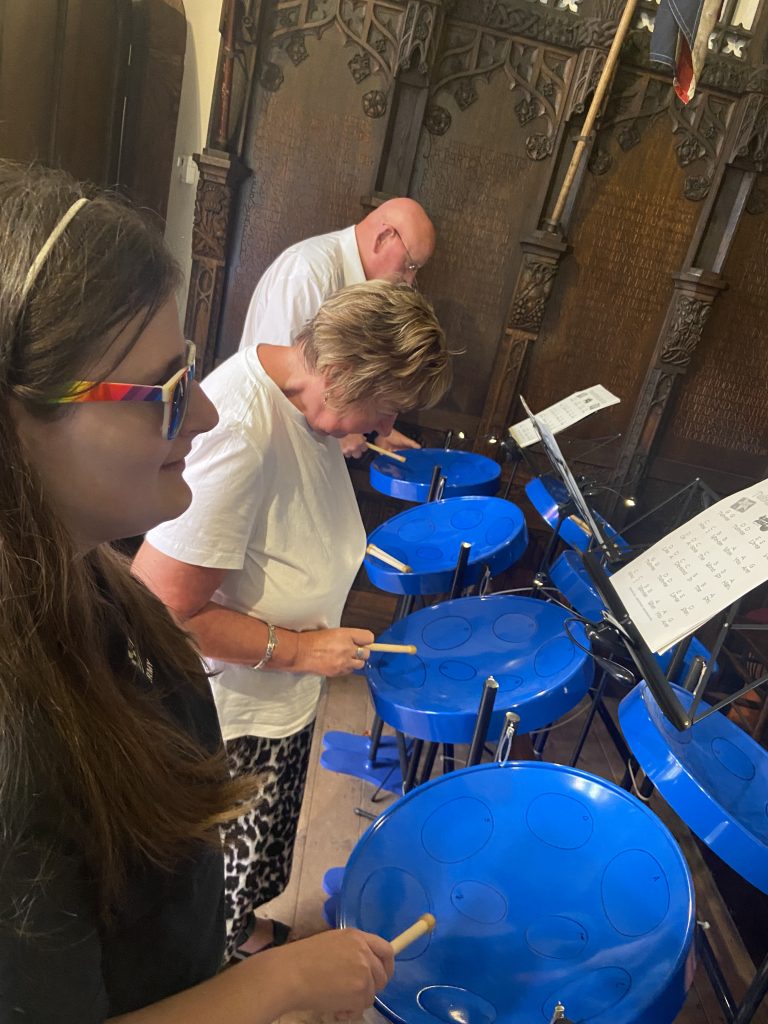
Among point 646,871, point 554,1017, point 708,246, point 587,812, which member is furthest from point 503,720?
point 708,246

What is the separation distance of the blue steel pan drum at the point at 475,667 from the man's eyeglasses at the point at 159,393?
79 cm

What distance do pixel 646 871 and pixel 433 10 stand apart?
2820mm

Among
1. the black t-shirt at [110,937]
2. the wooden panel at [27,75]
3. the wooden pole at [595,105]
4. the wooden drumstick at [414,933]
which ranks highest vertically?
the wooden pole at [595,105]

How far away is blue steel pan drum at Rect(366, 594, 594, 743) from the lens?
1.25 metres

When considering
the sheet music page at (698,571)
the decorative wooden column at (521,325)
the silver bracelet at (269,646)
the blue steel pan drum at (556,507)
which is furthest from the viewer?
the decorative wooden column at (521,325)

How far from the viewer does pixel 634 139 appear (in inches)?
110

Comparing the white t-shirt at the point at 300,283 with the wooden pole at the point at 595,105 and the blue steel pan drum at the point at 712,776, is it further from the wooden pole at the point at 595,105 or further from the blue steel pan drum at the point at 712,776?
the blue steel pan drum at the point at 712,776

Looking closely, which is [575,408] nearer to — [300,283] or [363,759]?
[300,283]

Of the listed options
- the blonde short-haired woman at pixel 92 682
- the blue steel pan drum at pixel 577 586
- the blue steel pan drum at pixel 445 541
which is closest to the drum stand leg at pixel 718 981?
the blue steel pan drum at pixel 577 586

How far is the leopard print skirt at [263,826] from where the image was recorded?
137 cm

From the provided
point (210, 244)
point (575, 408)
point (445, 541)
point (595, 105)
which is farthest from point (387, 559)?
point (595, 105)

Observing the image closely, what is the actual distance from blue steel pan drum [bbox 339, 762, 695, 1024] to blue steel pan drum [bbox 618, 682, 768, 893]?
0.14 m

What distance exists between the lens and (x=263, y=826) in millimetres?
1433

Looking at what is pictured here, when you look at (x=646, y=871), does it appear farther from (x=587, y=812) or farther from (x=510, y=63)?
(x=510, y=63)
